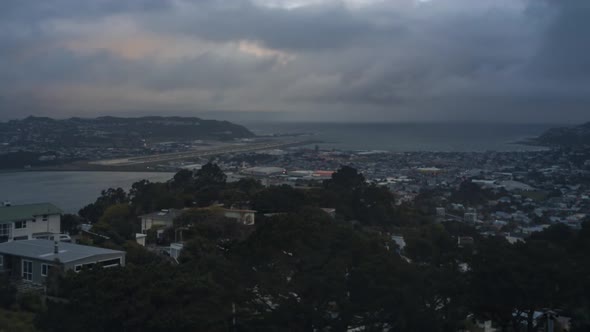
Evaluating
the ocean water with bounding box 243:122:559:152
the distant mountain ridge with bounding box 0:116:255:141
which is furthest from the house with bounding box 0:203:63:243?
the ocean water with bounding box 243:122:559:152

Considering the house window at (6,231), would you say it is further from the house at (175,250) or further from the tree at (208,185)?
the tree at (208,185)

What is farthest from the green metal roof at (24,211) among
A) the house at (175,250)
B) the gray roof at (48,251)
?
the house at (175,250)

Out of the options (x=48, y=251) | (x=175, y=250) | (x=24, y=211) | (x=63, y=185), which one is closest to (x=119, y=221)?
(x=24, y=211)

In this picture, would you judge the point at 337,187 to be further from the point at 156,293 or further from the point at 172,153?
the point at 172,153

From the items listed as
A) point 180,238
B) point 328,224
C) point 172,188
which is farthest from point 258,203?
point 328,224

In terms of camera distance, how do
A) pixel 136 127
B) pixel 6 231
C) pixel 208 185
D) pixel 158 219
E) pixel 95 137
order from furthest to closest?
pixel 136 127
pixel 95 137
pixel 208 185
pixel 158 219
pixel 6 231

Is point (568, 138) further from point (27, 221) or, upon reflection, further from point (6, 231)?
point (6, 231)

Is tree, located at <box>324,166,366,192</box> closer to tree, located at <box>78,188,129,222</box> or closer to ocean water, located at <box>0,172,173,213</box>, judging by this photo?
tree, located at <box>78,188,129,222</box>
